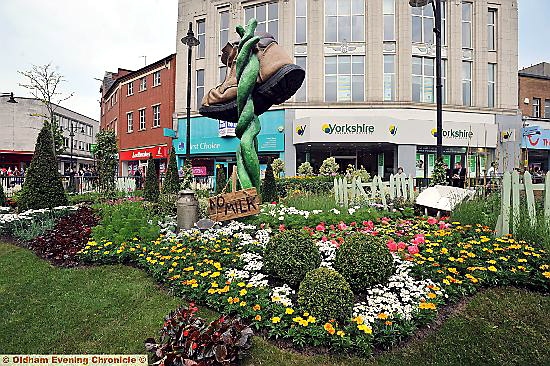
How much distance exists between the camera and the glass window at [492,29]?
26.6m

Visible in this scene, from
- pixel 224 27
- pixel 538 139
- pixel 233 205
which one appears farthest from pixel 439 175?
pixel 538 139

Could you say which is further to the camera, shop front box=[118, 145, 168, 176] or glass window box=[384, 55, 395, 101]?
shop front box=[118, 145, 168, 176]

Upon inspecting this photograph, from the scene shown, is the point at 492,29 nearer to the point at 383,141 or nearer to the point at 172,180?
the point at 383,141

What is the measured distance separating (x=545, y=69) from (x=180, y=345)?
46663mm

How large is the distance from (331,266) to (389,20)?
24.4m

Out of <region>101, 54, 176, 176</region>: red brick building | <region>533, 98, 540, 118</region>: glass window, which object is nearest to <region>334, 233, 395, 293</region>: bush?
<region>101, 54, 176, 176</region>: red brick building

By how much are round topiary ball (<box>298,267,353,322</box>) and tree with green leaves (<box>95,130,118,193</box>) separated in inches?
515

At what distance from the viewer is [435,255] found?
516 centimetres

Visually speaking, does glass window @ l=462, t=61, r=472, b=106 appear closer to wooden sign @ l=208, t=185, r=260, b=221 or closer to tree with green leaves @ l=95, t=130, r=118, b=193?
tree with green leaves @ l=95, t=130, r=118, b=193

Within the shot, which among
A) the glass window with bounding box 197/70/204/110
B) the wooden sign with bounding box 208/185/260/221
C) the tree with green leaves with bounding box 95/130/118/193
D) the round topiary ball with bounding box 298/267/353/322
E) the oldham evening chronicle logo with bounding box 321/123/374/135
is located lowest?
the round topiary ball with bounding box 298/267/353/322

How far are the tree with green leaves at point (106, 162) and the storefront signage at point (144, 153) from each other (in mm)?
8123

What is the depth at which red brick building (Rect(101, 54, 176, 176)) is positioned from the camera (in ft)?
102

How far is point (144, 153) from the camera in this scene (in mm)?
33750

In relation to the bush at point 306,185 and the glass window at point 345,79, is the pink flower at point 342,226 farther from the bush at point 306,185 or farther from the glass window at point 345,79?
the glass window at point 345,79
